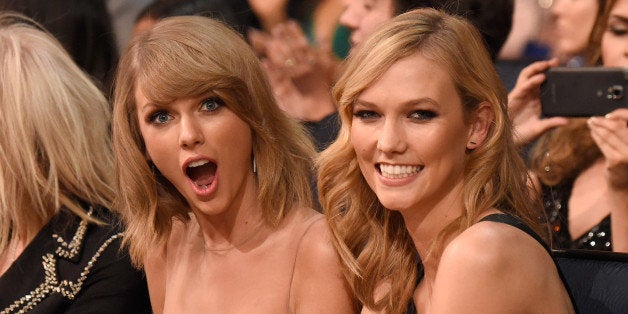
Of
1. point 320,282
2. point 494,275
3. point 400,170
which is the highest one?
point 400,170

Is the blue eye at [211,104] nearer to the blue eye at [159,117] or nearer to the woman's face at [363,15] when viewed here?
the blue eye at [159,117]

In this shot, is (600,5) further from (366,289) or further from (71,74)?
(71,74)

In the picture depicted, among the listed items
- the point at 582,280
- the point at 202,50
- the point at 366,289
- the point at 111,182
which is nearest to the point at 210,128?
the point at 202,50

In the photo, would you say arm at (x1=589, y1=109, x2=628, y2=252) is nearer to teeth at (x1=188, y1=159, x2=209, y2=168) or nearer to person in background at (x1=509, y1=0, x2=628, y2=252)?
person in background at (x1=509, y1=0, x2=628, y2=252)

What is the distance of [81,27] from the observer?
282cm

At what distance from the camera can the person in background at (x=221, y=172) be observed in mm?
1875

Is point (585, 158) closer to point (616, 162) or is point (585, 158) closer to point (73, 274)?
point (616, 162)

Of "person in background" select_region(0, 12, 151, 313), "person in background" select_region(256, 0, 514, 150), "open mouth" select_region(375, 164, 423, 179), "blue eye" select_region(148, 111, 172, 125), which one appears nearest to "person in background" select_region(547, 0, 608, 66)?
"person in background" select_region(256, 0, 514, 150)

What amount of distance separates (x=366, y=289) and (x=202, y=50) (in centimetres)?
51

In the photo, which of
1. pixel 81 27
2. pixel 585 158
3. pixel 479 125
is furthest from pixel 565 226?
pixel 81 27

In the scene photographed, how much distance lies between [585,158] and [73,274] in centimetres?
108

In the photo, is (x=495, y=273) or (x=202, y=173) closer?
(x=495, y=273)

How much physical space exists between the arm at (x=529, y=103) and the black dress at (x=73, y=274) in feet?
2.87

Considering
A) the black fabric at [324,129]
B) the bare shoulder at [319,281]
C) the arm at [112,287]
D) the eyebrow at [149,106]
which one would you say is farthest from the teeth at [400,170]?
the arm at [112,287]
